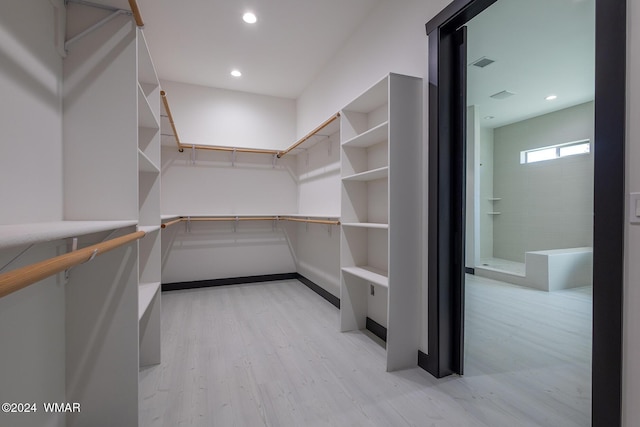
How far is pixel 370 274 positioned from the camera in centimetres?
226

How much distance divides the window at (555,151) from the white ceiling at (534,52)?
59 cm

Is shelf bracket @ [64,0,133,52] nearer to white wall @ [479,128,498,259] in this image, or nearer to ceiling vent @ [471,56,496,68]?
ceiling vent @ [471,56,496,68]

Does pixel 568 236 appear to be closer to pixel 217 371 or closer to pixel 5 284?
pixel 217 371

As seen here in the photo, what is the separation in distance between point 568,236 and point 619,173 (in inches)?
145

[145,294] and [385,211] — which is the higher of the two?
[385,211]

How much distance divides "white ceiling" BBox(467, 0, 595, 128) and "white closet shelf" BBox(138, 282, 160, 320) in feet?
9.37

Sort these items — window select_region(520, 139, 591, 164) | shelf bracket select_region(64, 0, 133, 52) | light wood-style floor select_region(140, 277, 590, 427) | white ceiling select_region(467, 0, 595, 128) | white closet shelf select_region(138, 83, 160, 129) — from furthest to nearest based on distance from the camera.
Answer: window select_region(520, 139, 591, 164), white ceiling select_region(467, 0, 595, 128), white closet shelf select_region(138, 83, 160, 129), light wood-style floor select_region(140, 277, 590, 427), shelf bracket select_region(64, 0, 133, 52)

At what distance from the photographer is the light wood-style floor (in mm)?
1479

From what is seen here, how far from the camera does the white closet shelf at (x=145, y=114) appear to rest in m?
1.60

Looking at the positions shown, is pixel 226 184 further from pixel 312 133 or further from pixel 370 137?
pixel 370 137

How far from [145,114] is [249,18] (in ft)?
A: 4.68

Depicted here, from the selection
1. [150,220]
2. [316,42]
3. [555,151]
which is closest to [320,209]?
[316,42]

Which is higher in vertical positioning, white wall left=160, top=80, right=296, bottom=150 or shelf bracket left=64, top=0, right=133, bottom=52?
white wall left=160, top=80, right=296, bottom=150

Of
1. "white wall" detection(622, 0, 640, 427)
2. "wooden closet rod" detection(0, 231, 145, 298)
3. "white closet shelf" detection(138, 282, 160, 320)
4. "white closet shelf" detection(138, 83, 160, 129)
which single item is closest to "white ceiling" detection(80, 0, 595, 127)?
"white closet shelf" detection(138, 83, 160, 129)
